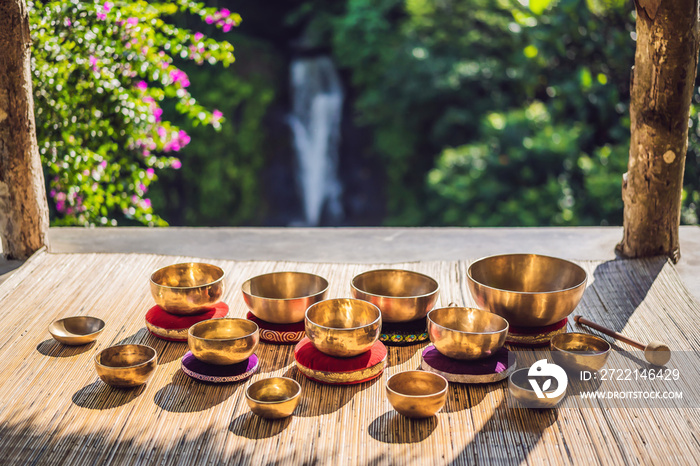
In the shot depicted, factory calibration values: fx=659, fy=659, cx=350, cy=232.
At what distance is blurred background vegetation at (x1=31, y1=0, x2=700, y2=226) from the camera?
4.98m

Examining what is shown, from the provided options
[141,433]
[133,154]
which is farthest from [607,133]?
[141,433]

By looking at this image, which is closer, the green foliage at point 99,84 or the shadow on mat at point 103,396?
the shadow on mat at point 103,396

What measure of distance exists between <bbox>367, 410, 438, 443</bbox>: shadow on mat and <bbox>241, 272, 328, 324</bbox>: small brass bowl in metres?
0.41

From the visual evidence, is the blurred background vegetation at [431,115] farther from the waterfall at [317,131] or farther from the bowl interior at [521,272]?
the bowl interior at [521,272]

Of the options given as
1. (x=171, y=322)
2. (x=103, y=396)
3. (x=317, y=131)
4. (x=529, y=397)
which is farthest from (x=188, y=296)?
(x=317, y=131)

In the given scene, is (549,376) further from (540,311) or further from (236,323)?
(236,323)

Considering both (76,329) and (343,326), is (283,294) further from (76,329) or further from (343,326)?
(76,329)

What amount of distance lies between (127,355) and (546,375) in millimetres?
1005

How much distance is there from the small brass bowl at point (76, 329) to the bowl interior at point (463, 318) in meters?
0.92

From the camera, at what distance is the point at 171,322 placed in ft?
5.90

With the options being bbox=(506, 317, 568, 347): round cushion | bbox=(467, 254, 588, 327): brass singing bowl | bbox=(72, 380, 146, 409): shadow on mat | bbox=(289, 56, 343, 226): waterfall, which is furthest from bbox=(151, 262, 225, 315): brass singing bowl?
bbox=(289, 56, 343, 226): waterfall

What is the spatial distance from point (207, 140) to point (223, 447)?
7.82m

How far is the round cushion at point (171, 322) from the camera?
178 centimetres

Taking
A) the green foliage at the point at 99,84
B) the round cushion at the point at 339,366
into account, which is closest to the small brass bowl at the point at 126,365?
the round cushion at the point at 339,366
